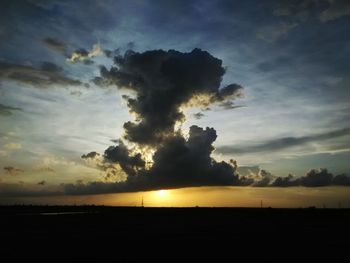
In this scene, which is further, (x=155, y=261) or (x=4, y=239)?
(x=4, y=239)

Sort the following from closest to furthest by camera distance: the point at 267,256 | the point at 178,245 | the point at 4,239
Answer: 1. the point at 267,256
2. the point at 178,245
3. the point at 4,239

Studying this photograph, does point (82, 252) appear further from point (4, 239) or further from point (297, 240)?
point (297, 240)

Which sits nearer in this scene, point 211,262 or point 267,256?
point 211,262

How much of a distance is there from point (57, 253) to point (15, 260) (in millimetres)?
5129

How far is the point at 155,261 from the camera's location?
32875 mm

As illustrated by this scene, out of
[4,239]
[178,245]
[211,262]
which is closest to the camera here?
[211,262]

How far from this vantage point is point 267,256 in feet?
118

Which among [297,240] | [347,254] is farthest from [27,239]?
[347,254]

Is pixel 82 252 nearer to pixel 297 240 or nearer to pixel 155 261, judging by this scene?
pixel 155 261

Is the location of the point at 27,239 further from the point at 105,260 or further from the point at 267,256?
the point at 267,256

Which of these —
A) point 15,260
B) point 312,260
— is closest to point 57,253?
point 15,260

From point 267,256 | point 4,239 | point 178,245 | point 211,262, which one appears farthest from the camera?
point 4,239

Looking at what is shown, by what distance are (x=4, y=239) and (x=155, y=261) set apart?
987 inches

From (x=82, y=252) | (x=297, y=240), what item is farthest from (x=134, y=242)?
(x=297, y=240)
